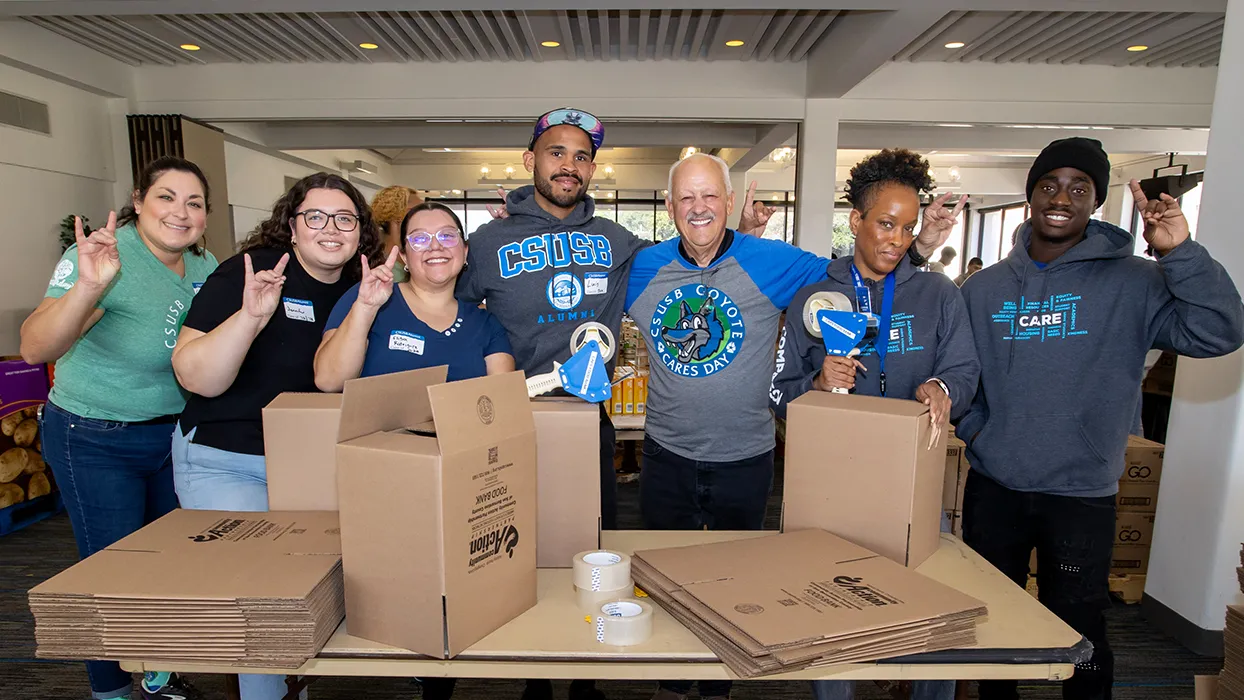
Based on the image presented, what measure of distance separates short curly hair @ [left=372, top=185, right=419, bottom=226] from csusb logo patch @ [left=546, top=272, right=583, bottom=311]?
5.30ft

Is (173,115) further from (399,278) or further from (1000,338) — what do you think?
(1000,338)

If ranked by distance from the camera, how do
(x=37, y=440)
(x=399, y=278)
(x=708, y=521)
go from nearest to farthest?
1. (x=708, y=521)
2. (x=399, y=278)
3. (x=37, y=440)

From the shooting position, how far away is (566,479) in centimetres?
152

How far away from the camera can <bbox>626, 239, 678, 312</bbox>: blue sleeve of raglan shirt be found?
7.27 ft

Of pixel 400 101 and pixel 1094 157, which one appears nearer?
pixel 1094 157

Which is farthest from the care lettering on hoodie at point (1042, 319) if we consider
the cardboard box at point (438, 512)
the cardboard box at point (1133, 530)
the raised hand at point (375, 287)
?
the cardboard box at point (1133, 530)

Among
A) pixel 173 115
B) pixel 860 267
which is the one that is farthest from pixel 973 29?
pixel 173 115

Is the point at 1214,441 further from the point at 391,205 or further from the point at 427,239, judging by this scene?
the point at 391,205

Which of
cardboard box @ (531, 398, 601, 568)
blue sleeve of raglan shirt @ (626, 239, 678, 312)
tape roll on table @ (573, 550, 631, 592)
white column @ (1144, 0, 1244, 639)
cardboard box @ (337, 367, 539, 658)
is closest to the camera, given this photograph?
cardboard box @ (337, 367, 539, 658)

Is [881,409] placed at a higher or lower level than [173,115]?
lower

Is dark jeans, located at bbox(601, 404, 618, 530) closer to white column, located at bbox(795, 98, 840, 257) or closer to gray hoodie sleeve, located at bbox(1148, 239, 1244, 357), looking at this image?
gray hoodie sleeve, located at bbox(1148, 239, 1244, 357)

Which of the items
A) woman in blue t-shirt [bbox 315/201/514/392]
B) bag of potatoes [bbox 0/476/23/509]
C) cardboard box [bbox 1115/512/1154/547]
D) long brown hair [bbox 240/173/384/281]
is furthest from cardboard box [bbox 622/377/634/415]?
bag of potatoes [bbox 0/476/23/509]

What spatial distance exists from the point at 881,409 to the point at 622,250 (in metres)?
1.06

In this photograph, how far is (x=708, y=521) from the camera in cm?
217
